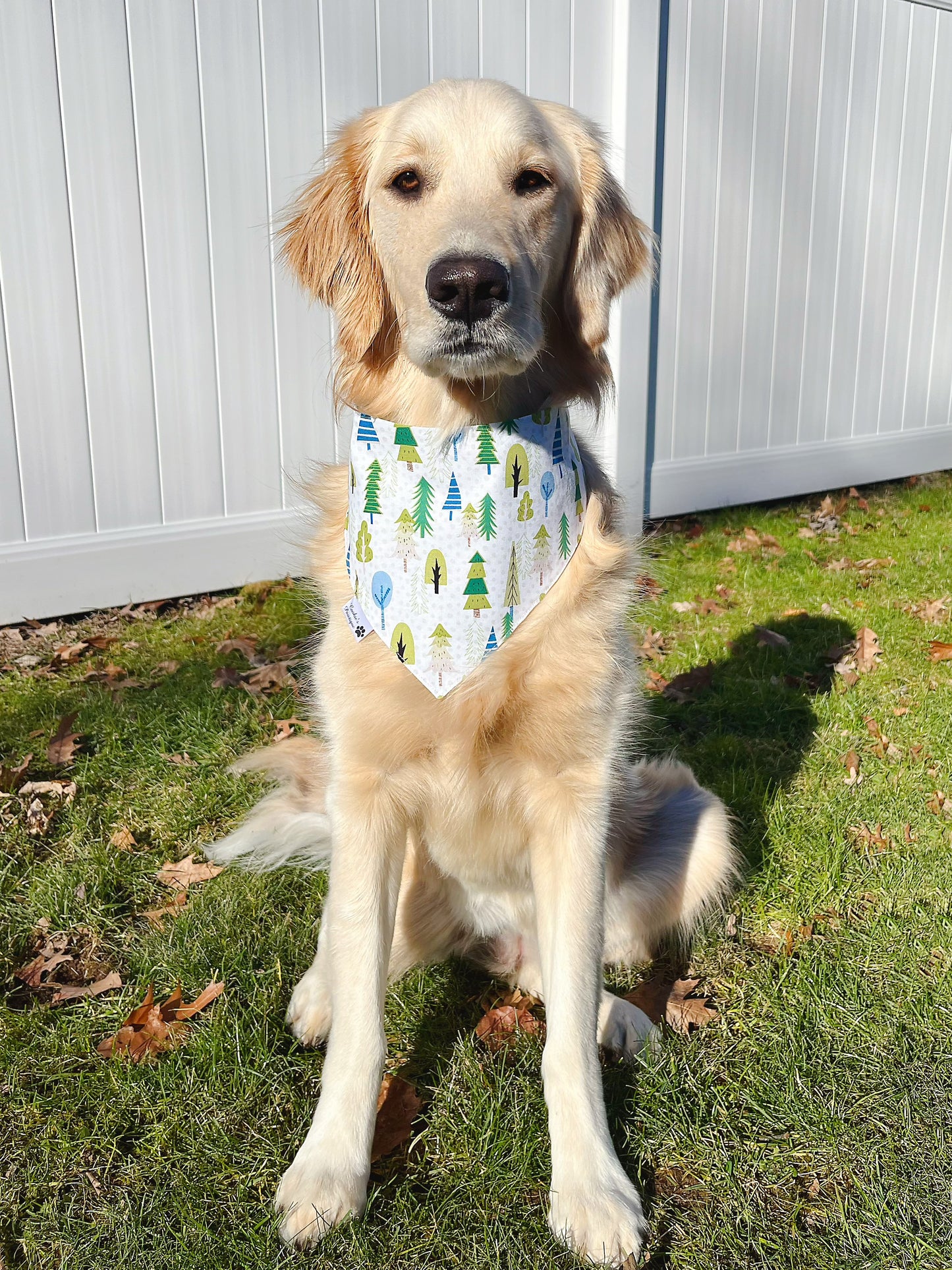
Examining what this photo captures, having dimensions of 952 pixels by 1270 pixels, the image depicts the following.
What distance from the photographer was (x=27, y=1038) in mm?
2002

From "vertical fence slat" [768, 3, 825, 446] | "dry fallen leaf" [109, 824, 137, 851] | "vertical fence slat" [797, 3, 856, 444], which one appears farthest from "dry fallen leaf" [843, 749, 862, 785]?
"vertical fence slat" [797, 3, 856, 444]

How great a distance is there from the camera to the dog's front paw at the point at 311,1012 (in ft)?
6.71

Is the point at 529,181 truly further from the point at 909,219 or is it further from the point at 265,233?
the point at 909,219

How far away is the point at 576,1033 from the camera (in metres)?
1.75

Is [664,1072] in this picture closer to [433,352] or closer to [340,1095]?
[340,1095]

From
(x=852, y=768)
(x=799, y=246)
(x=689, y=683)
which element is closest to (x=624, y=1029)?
(x=852, y=768)

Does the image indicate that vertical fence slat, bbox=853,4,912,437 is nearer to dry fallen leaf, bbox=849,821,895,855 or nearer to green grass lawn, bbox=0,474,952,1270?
green grass lawn, bbox=0,474,952,1270

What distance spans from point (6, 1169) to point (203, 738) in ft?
5.35

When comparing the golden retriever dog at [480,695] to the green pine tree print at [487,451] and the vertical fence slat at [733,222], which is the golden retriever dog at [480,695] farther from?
the vertical fence slat at [733,222]

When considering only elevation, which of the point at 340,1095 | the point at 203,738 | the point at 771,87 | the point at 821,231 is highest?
the point at 771,87

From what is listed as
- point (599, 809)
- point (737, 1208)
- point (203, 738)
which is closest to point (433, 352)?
point (599, 809)

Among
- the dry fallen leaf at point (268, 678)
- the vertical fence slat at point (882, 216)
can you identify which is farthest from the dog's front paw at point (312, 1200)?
the vertical fence slat at point (882, 216)

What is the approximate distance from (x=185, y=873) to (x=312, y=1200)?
1140 millimetres

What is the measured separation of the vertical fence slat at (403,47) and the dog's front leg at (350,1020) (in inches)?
151
